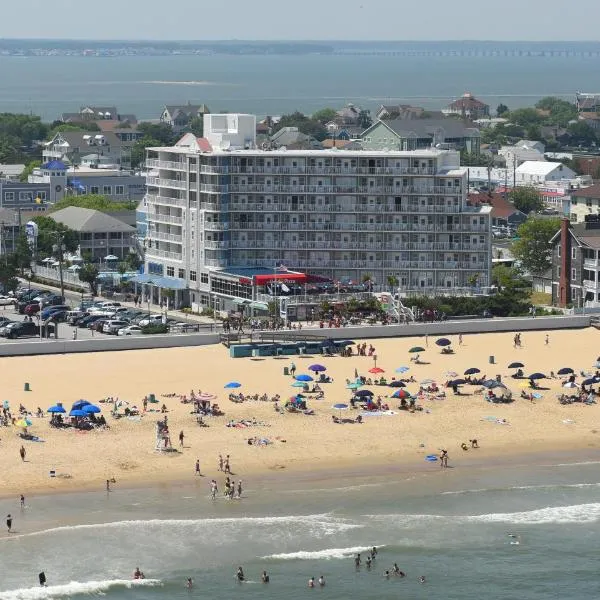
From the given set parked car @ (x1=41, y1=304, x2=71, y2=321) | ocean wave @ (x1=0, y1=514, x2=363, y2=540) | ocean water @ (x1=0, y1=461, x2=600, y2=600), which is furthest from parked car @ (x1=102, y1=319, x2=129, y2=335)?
ocean wave @ (x1=0, y1=514, x2=363, y2=540)

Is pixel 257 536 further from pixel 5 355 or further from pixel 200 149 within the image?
pixel 200 149

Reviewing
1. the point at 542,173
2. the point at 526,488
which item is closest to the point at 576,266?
the point at 526,488

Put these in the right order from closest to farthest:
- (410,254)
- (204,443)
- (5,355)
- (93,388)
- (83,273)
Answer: (204,443)
(93,388)
(5,355)
(410,254)
(83,273)

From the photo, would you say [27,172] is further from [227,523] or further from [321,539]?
[321,539]

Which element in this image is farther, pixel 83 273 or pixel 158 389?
pixel 83 273

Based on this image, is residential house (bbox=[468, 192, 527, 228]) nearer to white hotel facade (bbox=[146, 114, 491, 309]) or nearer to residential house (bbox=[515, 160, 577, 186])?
residential house (bbox=[515, 160, 577, 186])

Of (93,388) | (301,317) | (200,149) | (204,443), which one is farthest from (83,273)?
(204,443)

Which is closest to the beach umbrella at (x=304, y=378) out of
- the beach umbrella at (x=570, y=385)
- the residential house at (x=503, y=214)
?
the beach umbrella at (x=570, y=385)

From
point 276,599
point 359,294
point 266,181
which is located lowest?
point 276,599
